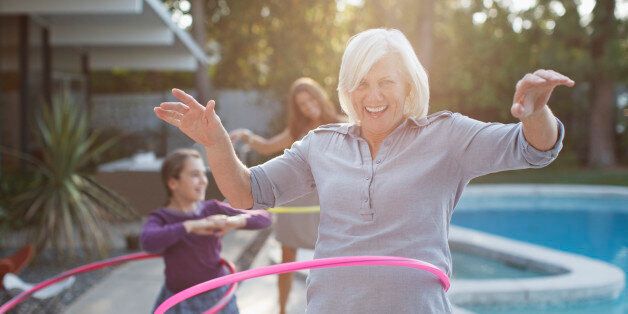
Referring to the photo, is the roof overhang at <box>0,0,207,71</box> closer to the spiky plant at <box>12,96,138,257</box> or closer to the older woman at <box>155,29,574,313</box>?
the spiky plant at <box>12,96,138,257</box>

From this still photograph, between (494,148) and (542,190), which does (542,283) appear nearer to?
(494,148)

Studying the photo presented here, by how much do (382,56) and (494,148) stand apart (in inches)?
16.3

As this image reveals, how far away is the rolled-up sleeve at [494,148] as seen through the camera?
1.98 meters

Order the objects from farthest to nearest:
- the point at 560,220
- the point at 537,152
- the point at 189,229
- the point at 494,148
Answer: the point at 560,220 < the point at 189,229 < the point at 494,148 < the point at 537,152

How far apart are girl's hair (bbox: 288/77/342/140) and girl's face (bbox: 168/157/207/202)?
1617 mm

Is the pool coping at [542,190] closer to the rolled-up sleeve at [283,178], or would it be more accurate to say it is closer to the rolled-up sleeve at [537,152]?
the rolled-up sleeve at [283,178]

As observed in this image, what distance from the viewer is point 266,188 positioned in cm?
237

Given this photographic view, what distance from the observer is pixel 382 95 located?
7.38 feet

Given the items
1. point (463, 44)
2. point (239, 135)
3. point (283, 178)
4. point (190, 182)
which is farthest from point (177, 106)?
point (463, 44)

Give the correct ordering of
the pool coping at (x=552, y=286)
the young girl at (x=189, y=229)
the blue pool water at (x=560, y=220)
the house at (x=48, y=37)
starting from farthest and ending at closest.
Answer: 1. the blue pool water at (x=560, y=220)
2. the house at (x=48, y=37)
3. the pool coping at (x=552, y=286)
4. the young girl at (x=189, y=229)

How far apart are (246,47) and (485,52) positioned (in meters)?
7.62

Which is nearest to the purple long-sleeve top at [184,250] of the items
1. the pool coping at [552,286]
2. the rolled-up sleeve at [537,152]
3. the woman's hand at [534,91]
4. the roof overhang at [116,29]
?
the rolled-up sleeve at [537,152]

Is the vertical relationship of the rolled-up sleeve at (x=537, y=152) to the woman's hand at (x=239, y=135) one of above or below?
above

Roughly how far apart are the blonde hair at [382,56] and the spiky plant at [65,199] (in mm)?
5433
